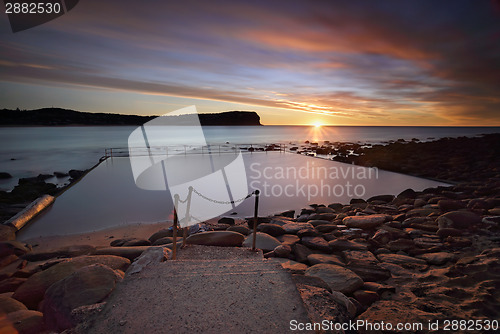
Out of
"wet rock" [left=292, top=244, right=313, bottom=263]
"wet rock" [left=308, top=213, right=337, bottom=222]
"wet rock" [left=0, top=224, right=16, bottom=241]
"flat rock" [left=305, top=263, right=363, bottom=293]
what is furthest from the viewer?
"wet rock" [left=308, top=213, right=337, bottom=222]

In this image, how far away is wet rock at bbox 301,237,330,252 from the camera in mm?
6941

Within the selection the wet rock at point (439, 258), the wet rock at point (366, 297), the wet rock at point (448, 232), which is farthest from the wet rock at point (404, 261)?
the wet rock at point (448, 232)

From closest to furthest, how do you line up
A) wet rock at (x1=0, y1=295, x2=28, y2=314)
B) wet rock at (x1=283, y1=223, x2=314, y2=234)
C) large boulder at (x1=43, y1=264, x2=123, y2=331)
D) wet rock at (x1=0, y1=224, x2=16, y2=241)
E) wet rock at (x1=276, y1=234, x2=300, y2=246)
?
1. large boulder at (x1=43, y1=264, x2=123, y2=331)
2. wet rock at (x1=0, y1=295, x2=28, y2=314)
3. wet rock at (x1=276, y1=234, x2=300, y2=246)
4. wet rock at (x1=0, y1=224, x2=16, y2=241)
5. wet rock at (x1=283, y1=223, x2=314, y2=234)

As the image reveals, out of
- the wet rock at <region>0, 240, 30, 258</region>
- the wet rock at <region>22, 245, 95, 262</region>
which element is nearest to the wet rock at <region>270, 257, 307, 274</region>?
the wet rock at <region>22, 245, 95, 262</region>

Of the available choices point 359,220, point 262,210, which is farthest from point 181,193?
point 359,220

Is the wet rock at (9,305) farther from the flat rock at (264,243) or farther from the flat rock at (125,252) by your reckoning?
the flat rock at (264,243)

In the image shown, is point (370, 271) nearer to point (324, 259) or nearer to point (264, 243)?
point (324, 259)

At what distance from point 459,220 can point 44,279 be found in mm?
10516

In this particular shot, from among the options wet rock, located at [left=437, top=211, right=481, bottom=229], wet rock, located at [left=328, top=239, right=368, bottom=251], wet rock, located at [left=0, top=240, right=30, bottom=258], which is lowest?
wet rock, located at [left=0, top=240, right=30, bottom=258]

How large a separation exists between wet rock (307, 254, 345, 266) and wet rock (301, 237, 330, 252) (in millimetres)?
430

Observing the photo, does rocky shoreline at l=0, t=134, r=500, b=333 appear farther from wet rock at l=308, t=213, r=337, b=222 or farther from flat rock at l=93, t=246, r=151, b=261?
wet rock at l=308, t=213, r=337, b=222

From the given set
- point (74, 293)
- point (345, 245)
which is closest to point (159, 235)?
point (74, 293)

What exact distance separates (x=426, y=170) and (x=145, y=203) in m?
22.5

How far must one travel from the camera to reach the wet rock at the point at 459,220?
25.8ft
